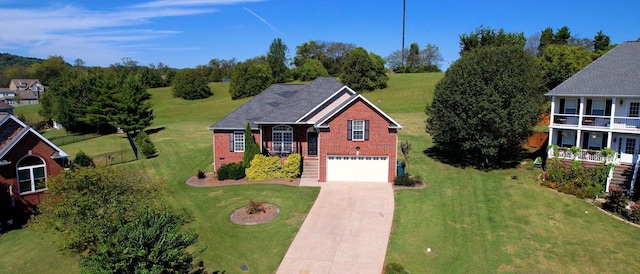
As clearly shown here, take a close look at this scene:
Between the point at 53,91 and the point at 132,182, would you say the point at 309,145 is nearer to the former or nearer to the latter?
the point at 132,182

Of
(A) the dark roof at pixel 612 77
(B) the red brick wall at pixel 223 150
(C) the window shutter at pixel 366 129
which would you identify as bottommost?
(B) the red brick wall at pixel 223 150

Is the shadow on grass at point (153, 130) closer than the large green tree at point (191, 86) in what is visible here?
Yes

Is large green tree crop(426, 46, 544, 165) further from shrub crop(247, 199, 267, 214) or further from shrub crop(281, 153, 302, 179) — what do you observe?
shrub crop(247, 199, 267, 214)

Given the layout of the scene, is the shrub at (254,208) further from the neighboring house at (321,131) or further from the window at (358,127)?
the window at (358,127)

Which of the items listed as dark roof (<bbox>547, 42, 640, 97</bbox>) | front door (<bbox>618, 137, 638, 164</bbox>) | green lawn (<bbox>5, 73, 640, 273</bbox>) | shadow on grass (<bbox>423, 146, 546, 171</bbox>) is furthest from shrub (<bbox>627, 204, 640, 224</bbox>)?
shadow on grass (<bbox>423, 146, 546, 171</bbox>)

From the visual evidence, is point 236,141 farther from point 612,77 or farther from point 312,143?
point 612,77

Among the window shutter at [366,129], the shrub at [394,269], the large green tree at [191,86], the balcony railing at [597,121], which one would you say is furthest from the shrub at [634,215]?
the large green tree at [191,86]
